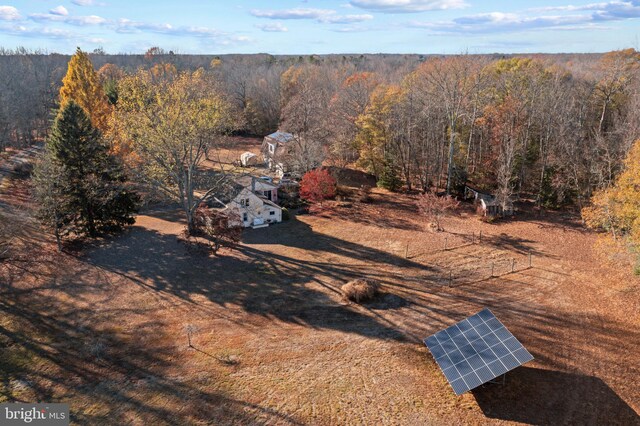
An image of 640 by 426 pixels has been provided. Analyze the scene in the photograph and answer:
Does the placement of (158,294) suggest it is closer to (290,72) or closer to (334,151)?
(334,151)

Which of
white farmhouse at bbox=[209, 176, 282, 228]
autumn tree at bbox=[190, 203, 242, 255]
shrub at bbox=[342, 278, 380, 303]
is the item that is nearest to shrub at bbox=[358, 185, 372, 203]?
white farmhouse at bbox=[209, 176, 282, 228]

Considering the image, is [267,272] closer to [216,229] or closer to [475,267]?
[216,229]

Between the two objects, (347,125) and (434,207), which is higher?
(347,125)

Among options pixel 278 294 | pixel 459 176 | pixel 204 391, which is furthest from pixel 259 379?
pixel 459 176

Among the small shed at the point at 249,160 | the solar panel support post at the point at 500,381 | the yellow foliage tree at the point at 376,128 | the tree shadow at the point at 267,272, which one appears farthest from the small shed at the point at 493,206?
the small shed at the point at 249,160

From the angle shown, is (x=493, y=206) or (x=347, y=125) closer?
(x=493, y=206)

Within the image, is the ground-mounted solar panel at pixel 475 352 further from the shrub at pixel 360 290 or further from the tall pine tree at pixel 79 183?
the tall pine tree at pixel 79 183

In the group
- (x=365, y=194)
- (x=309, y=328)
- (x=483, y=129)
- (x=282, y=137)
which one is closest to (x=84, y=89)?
(x=282, y=137)
